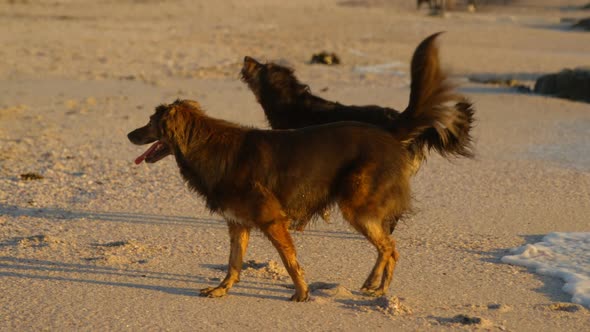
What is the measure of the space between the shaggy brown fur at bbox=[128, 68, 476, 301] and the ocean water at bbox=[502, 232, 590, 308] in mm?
1300

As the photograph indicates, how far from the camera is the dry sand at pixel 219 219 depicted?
19.4 feet

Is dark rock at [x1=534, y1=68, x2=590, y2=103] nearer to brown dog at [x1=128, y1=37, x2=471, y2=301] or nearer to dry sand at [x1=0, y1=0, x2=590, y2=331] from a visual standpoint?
dry sand at [x1=0, y1=0, x2=590, y2=331]

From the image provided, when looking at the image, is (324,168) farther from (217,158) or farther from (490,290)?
(490,290)

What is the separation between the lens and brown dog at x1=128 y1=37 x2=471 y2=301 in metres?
5.97

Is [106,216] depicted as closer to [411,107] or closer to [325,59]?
[411,107]

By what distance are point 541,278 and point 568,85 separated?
10.2 metres

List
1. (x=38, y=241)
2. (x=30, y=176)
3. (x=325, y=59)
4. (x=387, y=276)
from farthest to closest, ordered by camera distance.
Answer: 1. (x=325, y=59)
2. (x=30, y=176)
3. (x=38, y=241)
4. (x=387, y=276)

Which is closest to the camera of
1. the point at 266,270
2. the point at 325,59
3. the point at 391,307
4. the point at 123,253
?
the point at 391,307

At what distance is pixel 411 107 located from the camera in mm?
6297

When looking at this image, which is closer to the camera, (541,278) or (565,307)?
(565,307)

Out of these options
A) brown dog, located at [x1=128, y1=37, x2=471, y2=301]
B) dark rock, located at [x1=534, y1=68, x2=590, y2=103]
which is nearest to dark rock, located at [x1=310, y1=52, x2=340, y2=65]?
dark rock, located at [x1=534, y1=68, x2=590, y2=103]

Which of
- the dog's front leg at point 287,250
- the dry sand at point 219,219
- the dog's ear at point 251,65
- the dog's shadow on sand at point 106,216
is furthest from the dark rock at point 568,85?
the dog's front leg at point 287,250

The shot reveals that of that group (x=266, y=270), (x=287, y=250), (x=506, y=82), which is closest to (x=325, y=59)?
(x=506, y=82)

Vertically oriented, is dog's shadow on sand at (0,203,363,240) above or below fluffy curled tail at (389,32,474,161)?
below
